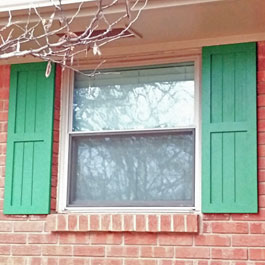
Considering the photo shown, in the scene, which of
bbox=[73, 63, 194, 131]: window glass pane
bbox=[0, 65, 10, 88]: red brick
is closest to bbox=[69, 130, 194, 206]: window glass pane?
bbox=[73, 63, 194, 131]: window glass pane

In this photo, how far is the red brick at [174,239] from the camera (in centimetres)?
549

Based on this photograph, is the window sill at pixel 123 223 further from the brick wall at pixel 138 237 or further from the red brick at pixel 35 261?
the red brick at pixel 35 261

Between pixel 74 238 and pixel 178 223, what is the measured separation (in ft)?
3.06

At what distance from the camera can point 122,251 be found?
5.65 meters

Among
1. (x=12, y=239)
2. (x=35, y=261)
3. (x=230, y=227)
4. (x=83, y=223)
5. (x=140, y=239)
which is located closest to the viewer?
(x=230, y=227)

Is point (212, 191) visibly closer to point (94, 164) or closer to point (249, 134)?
point (249, 134)

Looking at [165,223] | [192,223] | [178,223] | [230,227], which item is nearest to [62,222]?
[165,223]

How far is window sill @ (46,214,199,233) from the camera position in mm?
5465

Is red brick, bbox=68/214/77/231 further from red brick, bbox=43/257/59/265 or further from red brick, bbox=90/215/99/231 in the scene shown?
red brick, bbox=43/257/59/265

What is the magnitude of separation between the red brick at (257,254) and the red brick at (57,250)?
1.52 meters

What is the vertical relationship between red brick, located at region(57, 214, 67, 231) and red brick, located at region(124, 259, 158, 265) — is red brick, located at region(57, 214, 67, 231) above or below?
above

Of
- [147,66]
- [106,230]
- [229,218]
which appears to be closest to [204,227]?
[229,218]

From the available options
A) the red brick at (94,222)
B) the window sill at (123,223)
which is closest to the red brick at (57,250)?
the window sill at (123,223)

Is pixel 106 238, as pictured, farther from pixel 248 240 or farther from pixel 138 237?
pixel 248 240
